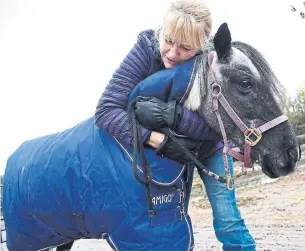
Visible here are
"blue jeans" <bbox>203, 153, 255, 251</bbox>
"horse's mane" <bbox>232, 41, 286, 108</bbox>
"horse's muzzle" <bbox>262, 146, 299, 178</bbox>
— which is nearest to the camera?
"horse's muzzle" <bbox>262, 146, 299, 178</bbox>

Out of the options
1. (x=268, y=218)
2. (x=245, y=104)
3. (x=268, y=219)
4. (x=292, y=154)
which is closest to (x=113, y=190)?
(x=245, y=104)

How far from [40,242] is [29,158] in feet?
1.84

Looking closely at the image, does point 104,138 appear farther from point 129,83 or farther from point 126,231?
point 126,231

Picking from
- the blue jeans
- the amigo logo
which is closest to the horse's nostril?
the blue jeans

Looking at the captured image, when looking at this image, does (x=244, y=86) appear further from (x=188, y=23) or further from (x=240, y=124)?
(x=188, y=23)

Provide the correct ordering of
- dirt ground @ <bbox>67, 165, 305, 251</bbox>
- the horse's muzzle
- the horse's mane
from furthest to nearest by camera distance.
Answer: dirt ground @ <bbox>67, 165, 305, 251</bbox> < the horse's mane < the horse's muzzle

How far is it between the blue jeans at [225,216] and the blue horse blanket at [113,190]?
6.7 inches

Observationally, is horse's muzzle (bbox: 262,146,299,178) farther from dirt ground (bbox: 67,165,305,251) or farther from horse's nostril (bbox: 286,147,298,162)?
dirt ground (bbox: 67,165,305,251)

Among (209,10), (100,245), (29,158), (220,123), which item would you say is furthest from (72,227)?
(100,245)

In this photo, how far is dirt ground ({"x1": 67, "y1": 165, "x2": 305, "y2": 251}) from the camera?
5398 mm

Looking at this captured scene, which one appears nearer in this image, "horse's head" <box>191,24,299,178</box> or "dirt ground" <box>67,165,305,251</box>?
"horse's head" <box>191,24,299,178</box>

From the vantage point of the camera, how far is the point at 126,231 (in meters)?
2.34

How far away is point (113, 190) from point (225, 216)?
27.7 inches

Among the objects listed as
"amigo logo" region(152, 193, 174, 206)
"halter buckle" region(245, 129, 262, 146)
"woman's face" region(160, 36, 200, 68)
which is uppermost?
"woman's face" region(160, 36, 200, 68)
